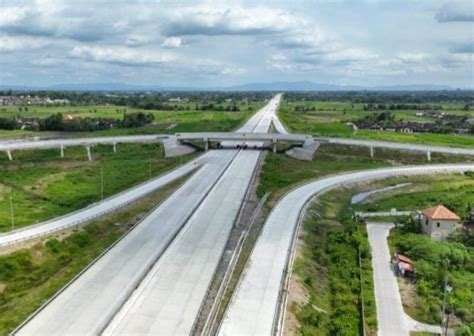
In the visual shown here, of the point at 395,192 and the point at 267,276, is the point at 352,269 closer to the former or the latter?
the point at 267,276

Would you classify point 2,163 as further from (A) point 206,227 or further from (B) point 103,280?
(B) point 103,280

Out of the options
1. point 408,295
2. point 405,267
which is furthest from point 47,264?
point 405,267

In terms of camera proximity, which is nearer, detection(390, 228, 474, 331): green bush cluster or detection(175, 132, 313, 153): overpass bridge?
detection(390, 228, 474, 331): green bush cluster

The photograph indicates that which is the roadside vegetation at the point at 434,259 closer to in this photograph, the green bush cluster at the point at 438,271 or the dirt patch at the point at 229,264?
the green bush cluster at the point at 438,271

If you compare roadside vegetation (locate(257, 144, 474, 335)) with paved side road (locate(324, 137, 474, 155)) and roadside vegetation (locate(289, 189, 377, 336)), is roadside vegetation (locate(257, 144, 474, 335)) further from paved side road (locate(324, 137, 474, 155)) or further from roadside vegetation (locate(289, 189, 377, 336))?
Answer: paved side road (locate(324, 137, 474, 155))

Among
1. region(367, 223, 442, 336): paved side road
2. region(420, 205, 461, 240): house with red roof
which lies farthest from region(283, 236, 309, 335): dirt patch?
region(420, 205, 461, 240): house with red roof

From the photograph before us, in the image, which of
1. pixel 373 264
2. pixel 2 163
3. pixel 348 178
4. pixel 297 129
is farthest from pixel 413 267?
pixel 297 129
